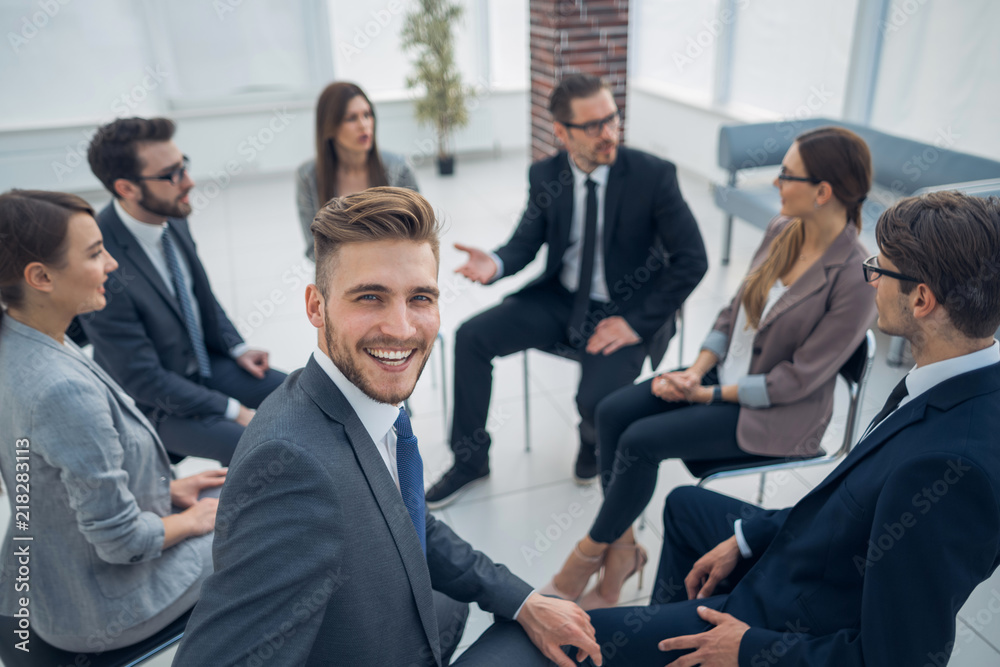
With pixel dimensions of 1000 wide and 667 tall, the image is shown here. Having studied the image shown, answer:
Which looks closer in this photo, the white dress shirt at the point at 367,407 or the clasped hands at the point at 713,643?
the white dress shirt at the point at 367,407

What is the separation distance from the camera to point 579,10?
4633 millimetres

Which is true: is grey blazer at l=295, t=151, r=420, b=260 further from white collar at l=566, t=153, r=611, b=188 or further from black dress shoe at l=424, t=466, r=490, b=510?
black dress shoe at l=424, t=466, r=490, b=510

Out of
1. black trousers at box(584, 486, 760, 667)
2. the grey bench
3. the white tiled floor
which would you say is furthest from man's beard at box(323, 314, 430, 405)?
the grey bench

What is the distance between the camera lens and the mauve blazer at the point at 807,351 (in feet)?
6.43

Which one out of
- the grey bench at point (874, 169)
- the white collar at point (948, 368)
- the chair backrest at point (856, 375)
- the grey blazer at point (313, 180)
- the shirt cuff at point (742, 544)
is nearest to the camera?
the white collar at point (948, 368)

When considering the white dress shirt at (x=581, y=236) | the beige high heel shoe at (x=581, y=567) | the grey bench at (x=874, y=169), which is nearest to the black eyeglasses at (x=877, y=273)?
the beige high heel shoe at (x=581, y=567)

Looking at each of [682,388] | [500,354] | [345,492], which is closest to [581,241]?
[500,354]

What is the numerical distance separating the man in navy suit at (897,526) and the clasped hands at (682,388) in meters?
0.54

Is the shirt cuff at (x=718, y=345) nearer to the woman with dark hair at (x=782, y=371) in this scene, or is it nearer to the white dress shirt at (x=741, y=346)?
the white dress shirt at (x=741, y=346)

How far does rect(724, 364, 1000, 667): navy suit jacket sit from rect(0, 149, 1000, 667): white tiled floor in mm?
868

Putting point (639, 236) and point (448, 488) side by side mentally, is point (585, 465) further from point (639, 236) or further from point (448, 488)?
point (639, 236)

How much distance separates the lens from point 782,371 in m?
2.04

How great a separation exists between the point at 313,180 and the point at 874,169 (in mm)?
3330

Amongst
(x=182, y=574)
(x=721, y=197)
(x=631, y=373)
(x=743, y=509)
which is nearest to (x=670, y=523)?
(x=743, y=509)
